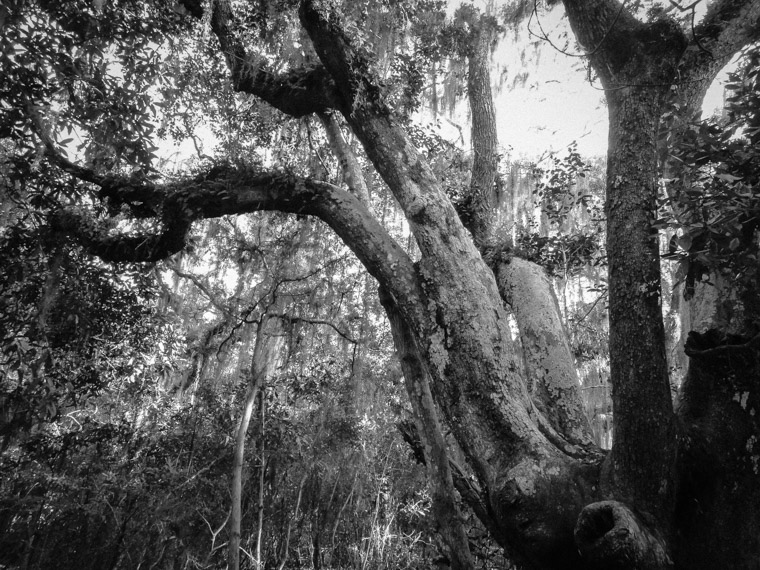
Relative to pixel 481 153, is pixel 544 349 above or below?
below

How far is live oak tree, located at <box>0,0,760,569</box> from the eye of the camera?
1596 millimetres

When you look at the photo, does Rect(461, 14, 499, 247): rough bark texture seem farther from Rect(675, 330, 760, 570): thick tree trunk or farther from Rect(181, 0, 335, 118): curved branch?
Rect(675, 330, 760, 570): thick tree trunk

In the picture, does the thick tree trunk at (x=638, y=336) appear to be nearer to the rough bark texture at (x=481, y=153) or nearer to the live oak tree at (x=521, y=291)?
the live oak tree at (x=521, y=291)

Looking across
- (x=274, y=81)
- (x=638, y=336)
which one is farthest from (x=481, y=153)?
(x=638, y=336)

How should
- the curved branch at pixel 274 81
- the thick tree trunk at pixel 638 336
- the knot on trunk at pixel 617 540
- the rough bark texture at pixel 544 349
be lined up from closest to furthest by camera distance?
the knot on trunk at pixel 617 540
the thick tree trunk at pixel 638 336
the rough bark texture at pixel 544 349
the curved branch at pixel 274 81

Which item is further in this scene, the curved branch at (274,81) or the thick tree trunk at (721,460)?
the curved branch at (274,81)

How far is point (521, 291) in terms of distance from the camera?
9.60 feet

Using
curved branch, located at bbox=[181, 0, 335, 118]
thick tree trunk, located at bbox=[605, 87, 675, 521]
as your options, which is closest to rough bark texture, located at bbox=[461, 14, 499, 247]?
curved branch, located at bbox=[181, 0, 335, 118]

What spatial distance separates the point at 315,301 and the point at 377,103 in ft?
13.6

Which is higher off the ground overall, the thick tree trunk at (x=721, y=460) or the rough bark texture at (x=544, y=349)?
the rough bark texture at (x=544, y=349)

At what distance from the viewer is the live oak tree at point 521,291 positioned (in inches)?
62.8

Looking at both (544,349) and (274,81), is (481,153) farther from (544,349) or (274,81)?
(544,349)

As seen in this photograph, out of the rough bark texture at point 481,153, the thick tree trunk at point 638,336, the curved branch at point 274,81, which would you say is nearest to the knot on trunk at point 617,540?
the thick tree trunk at point 638,336

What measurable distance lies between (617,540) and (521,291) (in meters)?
1.72
